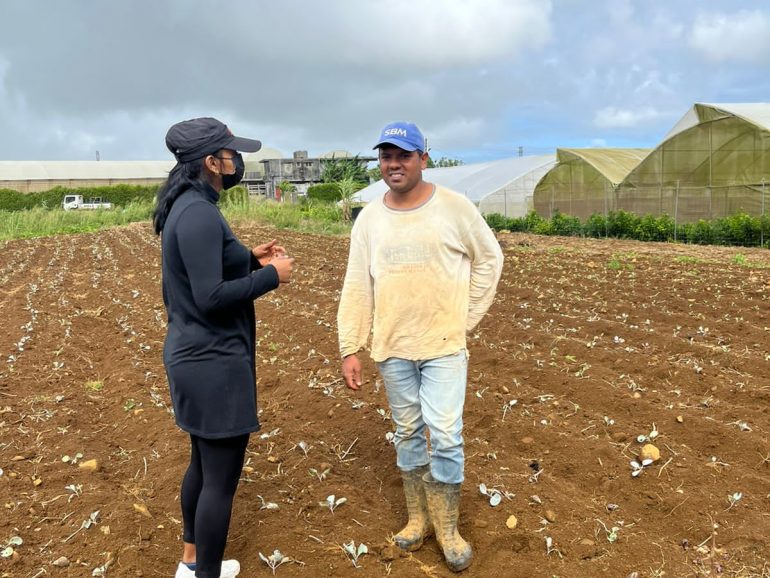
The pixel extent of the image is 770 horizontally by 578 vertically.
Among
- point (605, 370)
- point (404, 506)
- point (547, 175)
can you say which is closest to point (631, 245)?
point (547, 175)

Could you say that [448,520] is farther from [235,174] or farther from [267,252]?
[235,174]

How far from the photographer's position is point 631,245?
16.6 meters

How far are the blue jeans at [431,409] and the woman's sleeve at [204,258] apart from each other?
821 millimetres

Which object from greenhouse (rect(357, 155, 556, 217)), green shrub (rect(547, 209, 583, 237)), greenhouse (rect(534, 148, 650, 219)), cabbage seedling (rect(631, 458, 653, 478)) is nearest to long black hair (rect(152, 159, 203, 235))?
cabbage seedling (rect(631, 458, 653, 478))

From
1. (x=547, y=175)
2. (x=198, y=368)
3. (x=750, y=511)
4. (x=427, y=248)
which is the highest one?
(x=547, y=175)

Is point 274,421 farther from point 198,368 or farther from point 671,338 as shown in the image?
point 671,338

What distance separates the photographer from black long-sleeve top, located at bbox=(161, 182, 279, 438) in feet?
7.57

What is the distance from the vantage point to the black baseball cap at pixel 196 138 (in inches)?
94.7

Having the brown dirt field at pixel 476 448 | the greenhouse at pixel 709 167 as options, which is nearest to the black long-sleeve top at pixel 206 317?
the brown dirt field at pixel 476 448

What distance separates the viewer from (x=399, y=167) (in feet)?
8.82

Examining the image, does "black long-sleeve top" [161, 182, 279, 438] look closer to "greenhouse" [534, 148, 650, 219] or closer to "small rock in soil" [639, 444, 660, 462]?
"small rock in soil" [639, 444, 660, 462]

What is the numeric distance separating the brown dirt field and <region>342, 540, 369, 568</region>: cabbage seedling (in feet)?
0.13

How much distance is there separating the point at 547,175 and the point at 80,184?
40.5 metres

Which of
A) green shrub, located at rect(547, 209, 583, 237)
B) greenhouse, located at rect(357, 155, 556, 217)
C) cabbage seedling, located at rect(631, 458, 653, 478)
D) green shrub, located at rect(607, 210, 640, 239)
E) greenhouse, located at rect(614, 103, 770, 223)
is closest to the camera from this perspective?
cabbage seedling, located at rect(631, 458, 653, 478)
